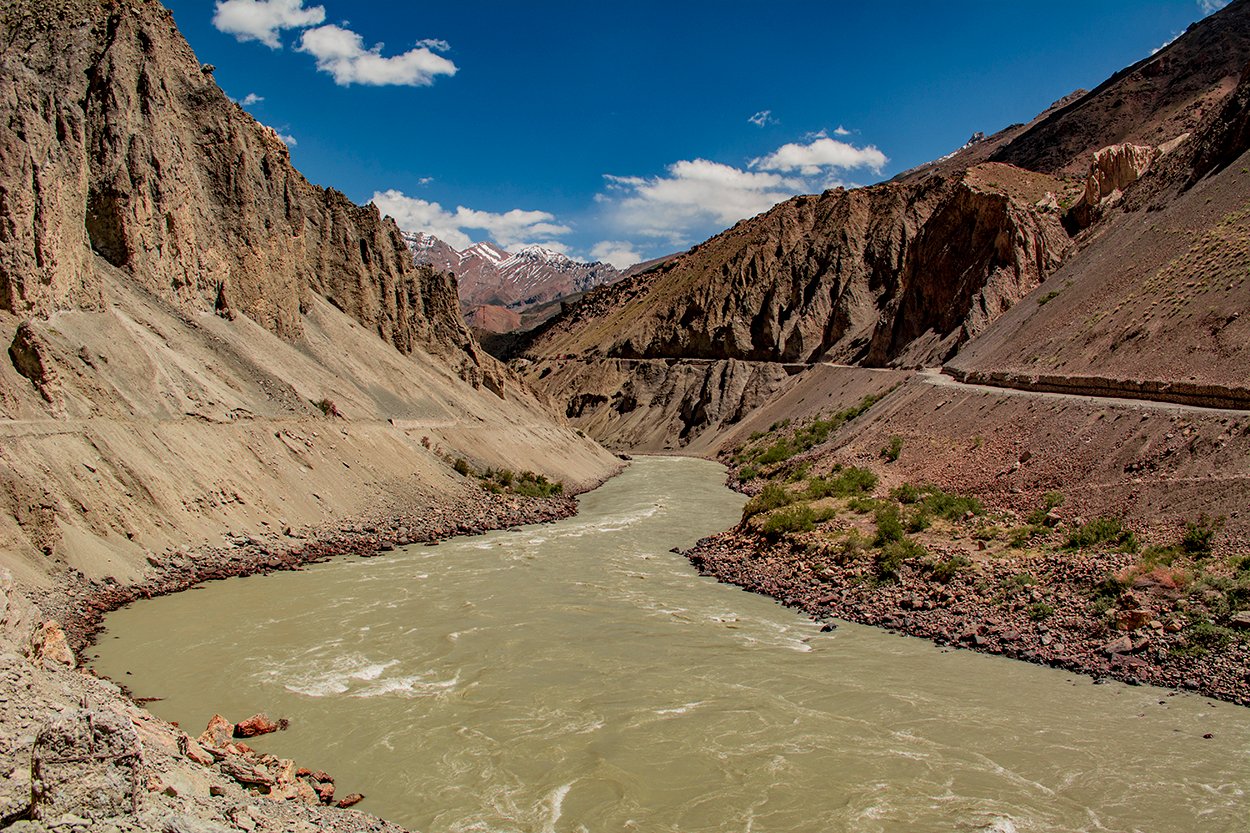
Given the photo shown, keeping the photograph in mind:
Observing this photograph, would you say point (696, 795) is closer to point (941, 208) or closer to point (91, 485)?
point (91, 485)

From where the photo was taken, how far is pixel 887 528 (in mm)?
21766

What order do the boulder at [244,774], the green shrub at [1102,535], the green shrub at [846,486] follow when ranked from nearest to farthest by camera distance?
the boulder at [244,774]
the green shrub at [1102,535]
the green shrub at [846,486]

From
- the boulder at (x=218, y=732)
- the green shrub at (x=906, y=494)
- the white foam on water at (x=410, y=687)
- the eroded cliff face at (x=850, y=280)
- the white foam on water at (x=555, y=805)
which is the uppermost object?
the eroded cliff face at (x=850, y=280)

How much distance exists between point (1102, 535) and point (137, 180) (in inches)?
1258

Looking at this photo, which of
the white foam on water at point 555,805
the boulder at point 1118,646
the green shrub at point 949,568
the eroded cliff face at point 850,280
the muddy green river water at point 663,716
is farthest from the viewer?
the eroded cliff face at point 850,280

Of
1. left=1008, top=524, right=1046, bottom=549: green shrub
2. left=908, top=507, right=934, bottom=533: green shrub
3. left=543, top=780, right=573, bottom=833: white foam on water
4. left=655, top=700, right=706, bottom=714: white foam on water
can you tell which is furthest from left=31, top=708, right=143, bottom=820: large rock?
left=908, top=507, right=934, bottom=533: green shrub

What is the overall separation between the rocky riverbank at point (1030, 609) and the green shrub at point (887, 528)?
0.99 metres

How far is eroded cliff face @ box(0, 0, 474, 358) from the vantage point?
877 inches

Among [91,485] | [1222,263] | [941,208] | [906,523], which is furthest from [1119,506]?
[941,208]

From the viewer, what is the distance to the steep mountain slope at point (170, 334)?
66.0ft

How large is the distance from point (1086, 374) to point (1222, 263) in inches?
205

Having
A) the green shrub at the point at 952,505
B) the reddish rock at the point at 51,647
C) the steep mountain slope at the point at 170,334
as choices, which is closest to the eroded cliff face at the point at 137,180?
the steep mountain slope at the point at 170,334

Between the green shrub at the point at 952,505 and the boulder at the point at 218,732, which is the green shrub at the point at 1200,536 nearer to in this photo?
the green shrub at the point at 952,505

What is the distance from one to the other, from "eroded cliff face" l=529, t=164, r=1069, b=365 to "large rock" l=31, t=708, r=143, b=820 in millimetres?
48456
